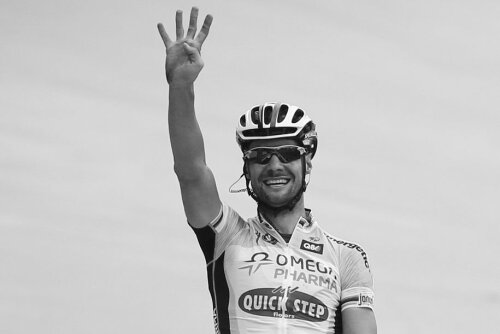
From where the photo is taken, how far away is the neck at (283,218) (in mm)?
11164

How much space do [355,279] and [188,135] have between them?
2.14 m

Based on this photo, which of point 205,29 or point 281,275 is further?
point 205,29

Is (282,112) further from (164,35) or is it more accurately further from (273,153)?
(164,35)

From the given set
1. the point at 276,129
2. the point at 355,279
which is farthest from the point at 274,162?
the point at 355,279

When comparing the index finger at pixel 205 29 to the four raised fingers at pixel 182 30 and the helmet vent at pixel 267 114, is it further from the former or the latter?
the helmet vent at pixel 267 114

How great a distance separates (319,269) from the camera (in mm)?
10773

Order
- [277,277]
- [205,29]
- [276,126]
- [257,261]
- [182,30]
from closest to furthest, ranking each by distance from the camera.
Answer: [277,277], [257,261], [182,30], [205,29], [276,126]

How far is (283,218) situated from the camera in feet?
36.8

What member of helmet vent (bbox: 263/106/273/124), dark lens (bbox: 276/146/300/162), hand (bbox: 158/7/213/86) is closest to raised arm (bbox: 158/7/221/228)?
hand (bbox: 158/7/213/86)

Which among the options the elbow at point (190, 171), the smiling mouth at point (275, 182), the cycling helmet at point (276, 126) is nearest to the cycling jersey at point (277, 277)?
the smiling mouth at point (275, 182)

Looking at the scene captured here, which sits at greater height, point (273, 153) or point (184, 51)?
point (184, 51)

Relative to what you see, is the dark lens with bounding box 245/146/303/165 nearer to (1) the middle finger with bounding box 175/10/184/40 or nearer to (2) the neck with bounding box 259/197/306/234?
(2) the neck with bounding box 259/197/306/234

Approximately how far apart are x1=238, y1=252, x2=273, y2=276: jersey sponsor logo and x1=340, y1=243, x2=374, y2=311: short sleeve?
769mm

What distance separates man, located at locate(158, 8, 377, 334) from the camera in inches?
411
